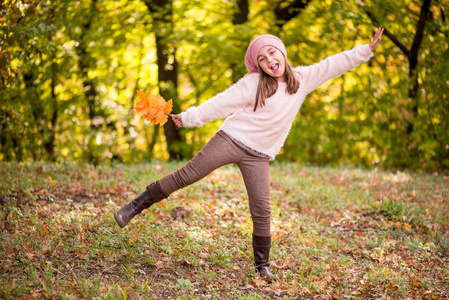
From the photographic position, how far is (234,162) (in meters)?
3.55

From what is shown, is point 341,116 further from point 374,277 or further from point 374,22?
point 374,277

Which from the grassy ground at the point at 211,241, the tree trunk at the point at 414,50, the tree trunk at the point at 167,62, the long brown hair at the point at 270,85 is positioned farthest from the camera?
the tree trunk at the point at 167,62

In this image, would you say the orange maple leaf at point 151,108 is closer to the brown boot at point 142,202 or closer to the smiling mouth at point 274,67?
the brown boot at point 142,202

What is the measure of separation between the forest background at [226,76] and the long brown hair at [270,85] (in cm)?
389

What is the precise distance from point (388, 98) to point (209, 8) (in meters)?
4.51

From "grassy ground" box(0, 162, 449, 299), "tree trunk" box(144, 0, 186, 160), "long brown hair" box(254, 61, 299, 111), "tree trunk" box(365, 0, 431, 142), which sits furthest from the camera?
"tree trunk" box(144, 0, 186, 160)

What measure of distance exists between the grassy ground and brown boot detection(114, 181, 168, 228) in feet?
1.05

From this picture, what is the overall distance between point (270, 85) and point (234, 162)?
727mm

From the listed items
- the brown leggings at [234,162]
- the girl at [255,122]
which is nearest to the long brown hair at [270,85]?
the girl at [255,122]

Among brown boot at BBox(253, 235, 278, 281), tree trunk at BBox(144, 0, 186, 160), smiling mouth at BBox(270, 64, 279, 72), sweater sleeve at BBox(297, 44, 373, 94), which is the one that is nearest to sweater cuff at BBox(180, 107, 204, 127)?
smiling mouth at BBox(270, 64, 279, 72)

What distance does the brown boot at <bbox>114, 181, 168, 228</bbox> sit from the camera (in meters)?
3.62

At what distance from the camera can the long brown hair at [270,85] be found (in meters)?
3.45

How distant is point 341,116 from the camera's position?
9.03 m

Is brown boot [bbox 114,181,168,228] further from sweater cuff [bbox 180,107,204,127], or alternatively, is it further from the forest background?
the forest background
